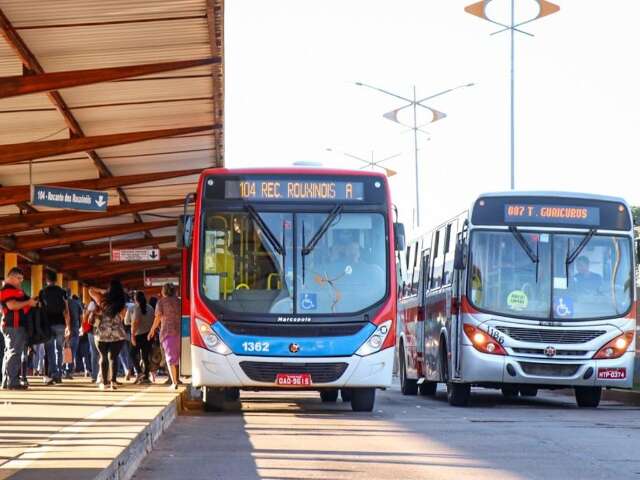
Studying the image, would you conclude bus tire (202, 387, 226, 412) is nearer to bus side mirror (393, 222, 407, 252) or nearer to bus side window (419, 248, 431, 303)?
bus side mirror (393, 222, 407, 252)

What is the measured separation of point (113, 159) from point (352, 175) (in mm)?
15758

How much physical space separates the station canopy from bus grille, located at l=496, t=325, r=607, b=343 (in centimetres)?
620

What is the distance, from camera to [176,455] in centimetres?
1259

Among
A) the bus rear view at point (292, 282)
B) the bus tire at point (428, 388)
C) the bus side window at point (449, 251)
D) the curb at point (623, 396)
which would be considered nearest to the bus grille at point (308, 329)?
the bus rear view at point (292, 282)

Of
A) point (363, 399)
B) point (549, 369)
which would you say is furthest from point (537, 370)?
point (363, 399)

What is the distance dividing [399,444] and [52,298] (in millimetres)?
11946

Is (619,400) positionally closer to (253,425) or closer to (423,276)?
(423,276)

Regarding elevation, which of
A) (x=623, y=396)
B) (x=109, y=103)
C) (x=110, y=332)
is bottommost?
(x=623, y=396)

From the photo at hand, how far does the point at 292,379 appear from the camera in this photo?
Answer: 1794cm

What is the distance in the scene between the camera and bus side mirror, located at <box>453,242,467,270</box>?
20.4m

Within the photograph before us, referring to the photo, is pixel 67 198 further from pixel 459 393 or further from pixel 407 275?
pixel 459 393

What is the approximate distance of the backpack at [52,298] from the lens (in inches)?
963

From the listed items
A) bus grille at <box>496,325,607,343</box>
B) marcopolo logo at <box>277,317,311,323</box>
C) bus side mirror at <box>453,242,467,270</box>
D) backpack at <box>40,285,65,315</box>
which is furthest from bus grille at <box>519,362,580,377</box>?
backpack at <box>40,285,65,315</box>

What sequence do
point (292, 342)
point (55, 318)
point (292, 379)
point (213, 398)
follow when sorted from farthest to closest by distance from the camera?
point (55, 318) → point (213, 398) → point (292, 342) → point (292, 379)
